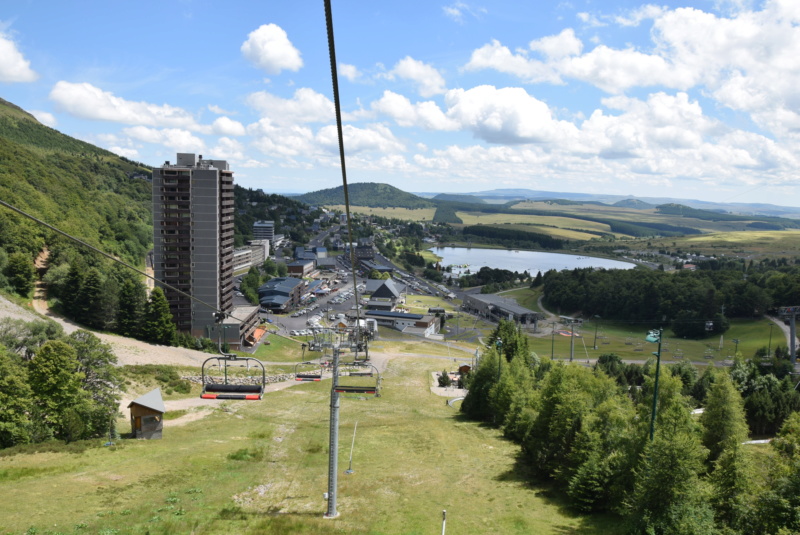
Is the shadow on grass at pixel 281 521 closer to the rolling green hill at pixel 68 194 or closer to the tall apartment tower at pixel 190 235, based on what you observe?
the tall apartment tower at pixel 190 235

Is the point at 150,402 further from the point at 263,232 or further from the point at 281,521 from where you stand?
the point at 263,232

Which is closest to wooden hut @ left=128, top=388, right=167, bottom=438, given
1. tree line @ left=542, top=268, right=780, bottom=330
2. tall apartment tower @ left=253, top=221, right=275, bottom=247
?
tree line @ left=542, top=268, right=780, bottom=330

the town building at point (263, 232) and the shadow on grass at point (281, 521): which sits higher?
the town building at point (263, 232)

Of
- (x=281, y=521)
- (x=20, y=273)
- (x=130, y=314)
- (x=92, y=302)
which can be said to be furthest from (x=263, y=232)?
(x=281, y=521)

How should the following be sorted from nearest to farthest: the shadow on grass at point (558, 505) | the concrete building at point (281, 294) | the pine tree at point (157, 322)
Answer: the shadow on grass at point (558, 505) → the pine tree at point (157, 322) → the concrete building at point (281, 294)

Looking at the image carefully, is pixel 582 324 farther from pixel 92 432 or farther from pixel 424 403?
pixel 92 432

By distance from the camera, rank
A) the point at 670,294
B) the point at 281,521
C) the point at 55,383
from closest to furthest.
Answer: the point at 281,521
the point at 55,383
the point at 670,294

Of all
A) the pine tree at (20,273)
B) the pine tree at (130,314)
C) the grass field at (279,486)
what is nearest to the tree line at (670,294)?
the grass field at (279,486)
